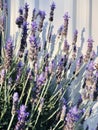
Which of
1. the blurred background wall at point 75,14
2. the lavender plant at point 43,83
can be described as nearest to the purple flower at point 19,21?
the lavender plant at point 43,83

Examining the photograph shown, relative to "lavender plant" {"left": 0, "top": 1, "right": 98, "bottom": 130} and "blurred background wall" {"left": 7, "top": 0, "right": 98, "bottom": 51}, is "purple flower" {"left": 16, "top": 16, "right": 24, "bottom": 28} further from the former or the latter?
"blurred background wall" {"left": 7, "top": 0, "right": 98, "bottom": 51}

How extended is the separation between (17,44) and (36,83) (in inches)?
29.8

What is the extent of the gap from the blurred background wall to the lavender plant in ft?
0.30

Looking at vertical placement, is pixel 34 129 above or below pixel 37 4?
below

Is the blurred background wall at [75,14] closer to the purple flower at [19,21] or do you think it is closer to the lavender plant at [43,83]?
the lavender plant at [43,83]

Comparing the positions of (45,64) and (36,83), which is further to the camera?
(45,64)

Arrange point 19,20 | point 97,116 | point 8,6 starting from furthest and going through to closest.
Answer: point 8,6, point 97,116, point 19,20

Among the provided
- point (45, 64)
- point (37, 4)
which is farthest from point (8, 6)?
point (45, 64)

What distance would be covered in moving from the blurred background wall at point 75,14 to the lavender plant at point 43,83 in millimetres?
92

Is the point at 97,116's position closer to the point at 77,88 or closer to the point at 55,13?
the point at 77,88

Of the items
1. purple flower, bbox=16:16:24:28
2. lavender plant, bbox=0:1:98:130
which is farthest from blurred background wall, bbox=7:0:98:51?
purple flower, bbox=16:16:24:28

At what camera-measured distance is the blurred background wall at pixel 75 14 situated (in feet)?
9.53

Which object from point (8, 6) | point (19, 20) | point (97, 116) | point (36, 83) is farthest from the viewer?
point (8, 6)

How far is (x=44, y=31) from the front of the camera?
3.02 m
